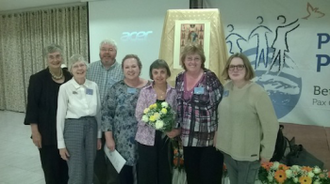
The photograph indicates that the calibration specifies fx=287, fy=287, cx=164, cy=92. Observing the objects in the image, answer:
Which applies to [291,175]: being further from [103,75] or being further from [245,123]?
[103,75]

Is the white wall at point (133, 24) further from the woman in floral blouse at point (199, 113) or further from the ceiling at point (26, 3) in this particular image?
the woman in floral blouse at point (199, 113)

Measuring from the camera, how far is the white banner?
3559mm

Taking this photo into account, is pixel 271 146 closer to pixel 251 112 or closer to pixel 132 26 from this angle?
pixel 251 112

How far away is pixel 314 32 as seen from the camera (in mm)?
3559

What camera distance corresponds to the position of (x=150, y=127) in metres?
2.11

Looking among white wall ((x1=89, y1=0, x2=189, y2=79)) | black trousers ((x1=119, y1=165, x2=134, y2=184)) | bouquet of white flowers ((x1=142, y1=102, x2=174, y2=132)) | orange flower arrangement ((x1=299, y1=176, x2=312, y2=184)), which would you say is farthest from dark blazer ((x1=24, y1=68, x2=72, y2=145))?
white wall ((x1=89, y1=0, x2=189, y2=79))

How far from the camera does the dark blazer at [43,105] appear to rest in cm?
230

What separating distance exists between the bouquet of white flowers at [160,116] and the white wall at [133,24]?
9.64 ft

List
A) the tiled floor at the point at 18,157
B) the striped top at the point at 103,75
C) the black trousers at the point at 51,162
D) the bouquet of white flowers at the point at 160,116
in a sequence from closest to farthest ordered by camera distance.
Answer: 1. the bouquet of white flowers at the point at 160,116
2. the black trousers at the point at 51,162
3. the striped top at the point at 103,75
4. the tiled floor at the point at 18,157

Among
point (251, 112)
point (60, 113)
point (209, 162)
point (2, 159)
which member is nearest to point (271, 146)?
point (251, 112)

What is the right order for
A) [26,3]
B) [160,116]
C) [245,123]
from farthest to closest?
[26,3] → [160,116] → [245,123]

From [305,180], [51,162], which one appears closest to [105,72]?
[51,162]

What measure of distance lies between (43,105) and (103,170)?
0.87 meters

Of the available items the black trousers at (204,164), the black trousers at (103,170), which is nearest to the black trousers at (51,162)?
the black trousers at (103,170)
